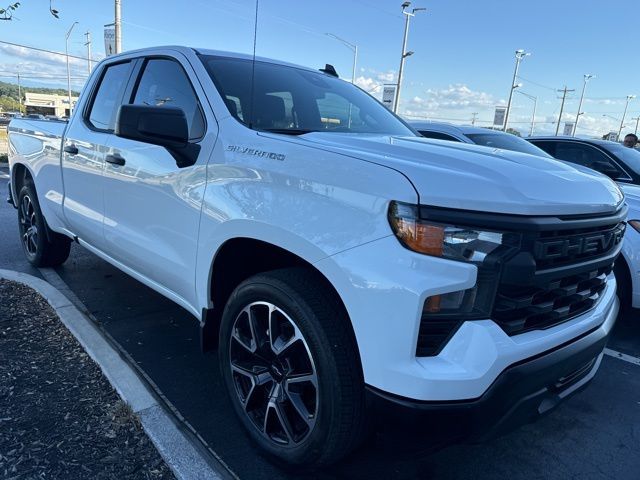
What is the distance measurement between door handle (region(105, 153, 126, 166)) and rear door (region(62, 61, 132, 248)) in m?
0.12

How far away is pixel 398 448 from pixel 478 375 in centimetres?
44

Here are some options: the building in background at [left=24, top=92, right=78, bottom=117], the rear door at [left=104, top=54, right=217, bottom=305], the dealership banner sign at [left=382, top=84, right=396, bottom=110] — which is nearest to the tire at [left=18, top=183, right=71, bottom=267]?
the rear door at [left=104, top=54, right=217, bottom=305]

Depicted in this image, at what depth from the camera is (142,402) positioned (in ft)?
8.64

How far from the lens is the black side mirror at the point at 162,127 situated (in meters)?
2.49

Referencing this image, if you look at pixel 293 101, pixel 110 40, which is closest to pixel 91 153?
pixel 293 101

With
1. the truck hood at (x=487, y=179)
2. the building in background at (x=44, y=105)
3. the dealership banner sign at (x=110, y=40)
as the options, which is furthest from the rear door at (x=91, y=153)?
the building in background at (x=44, y=105)

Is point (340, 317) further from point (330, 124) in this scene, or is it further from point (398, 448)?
point (330, 124)

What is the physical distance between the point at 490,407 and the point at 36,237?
15.3ft

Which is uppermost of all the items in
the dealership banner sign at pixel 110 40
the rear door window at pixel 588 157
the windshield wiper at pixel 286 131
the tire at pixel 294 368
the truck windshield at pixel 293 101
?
the dealership banner sign at pixel 110 40

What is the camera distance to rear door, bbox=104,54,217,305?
261 centimetres

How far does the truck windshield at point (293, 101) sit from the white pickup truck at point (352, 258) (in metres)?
0.02

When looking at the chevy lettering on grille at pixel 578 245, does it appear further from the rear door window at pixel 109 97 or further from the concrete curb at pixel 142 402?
the rear door window at pixel 109 97

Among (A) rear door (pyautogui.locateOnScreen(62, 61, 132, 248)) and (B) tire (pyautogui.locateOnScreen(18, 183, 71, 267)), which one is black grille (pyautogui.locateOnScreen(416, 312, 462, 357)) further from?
(B) tire (pyautogui.locateOnScreen(18, 183, 71, 267))

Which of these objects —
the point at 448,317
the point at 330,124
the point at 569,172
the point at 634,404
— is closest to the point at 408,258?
the point at 448,317
